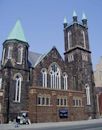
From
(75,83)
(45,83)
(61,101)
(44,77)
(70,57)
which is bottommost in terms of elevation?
(61,101)

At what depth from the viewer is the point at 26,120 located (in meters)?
34.1

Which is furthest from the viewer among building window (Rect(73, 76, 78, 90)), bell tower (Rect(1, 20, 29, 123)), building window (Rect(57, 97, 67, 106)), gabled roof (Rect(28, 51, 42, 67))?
building window (Rect(73, 76, 78, 90))

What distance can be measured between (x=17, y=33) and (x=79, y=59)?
763 inches

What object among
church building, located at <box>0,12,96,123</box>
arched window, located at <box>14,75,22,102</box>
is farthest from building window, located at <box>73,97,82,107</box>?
arched window, located at <box>14,75,22,102</box>

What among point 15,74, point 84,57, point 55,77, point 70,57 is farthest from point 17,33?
point 84,57

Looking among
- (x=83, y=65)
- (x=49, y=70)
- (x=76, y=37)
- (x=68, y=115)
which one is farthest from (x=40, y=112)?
(x=76, y=37)

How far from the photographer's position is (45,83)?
42.9 metres

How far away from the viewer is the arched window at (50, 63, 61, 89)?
145 feet

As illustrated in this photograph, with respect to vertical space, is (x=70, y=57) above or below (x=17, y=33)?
below

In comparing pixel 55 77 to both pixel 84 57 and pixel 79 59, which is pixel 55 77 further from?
pixel 84 57

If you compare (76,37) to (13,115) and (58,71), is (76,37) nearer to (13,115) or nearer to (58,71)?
(58,71)

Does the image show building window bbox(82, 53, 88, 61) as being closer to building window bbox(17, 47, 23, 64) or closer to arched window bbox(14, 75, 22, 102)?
building window bbox(17, 47, 23, 64)

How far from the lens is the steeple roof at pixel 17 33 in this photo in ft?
138

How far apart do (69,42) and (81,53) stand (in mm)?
6192
